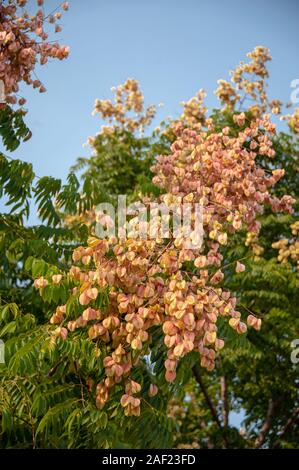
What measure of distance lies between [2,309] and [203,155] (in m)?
1.88

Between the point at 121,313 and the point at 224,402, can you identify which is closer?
the point at 121,313

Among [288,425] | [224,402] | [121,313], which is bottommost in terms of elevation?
[288,425]

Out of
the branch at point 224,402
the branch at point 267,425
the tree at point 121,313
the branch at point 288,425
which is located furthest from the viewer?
the branch at point 224,402

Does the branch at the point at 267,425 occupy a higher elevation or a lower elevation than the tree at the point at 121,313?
lower

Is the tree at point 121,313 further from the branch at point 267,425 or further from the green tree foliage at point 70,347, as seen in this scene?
the branch at point 267,425

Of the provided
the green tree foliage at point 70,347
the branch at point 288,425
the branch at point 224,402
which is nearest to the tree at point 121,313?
the green tree foliage at point 70,347

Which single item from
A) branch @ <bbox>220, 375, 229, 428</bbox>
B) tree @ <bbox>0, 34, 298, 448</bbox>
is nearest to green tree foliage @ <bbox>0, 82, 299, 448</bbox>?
tree @ <bbox>0, 34, 298, 448</bbox>

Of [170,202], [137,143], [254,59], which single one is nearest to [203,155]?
[170,202]

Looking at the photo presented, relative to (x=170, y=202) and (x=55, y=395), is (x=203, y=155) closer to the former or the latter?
(x=170, y=202)

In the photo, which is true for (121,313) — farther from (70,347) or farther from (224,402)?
(224,402)

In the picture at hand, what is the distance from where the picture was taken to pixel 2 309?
422 cm

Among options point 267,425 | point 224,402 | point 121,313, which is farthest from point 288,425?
point 121,313
